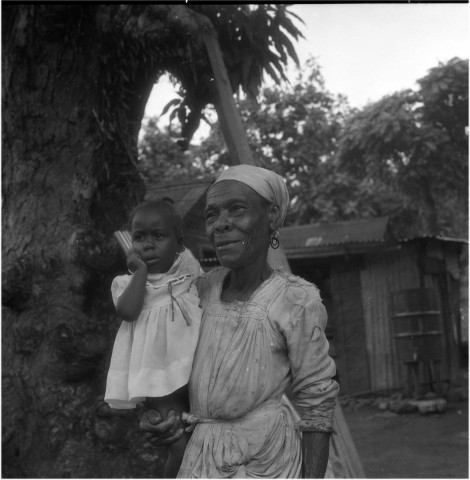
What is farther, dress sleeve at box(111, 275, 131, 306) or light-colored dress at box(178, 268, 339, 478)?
dress sleeve at box(111, 275, 131, 306)

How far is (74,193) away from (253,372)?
2.87 m

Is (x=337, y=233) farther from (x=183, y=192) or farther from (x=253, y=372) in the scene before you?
(x=253, y=372)

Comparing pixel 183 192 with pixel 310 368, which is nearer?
pixel 310 368

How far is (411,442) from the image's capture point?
8.73 metres

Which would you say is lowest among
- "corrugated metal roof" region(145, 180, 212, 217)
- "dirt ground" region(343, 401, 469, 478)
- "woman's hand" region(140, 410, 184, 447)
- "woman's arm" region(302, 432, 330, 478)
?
"dirt ground" region(343, 401, 469, 478)

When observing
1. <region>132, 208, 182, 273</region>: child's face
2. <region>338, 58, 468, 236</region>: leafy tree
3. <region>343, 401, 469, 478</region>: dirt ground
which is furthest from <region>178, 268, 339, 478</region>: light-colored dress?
<region>338, 58, 468, 236</region>: leafy tree

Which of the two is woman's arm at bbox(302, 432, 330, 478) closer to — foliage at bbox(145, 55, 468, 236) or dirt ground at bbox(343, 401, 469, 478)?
dirt ground at bbox(343, 401, 469, 478)

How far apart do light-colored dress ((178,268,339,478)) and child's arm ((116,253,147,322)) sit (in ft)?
0.78

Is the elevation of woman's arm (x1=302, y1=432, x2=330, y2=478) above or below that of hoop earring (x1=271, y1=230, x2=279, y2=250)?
below

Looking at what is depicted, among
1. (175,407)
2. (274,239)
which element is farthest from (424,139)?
(175,407)

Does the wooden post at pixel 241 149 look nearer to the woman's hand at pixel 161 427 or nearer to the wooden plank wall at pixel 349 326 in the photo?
the woman's hand at pixel 161 427

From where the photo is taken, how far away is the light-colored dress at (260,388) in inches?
76.6

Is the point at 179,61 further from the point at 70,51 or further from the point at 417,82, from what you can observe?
the point at 417,82

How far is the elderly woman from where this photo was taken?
1.95m
